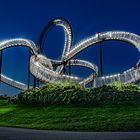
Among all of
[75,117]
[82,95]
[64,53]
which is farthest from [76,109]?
[64,53]

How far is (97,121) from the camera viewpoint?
1622cm

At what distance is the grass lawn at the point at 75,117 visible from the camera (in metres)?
14.9

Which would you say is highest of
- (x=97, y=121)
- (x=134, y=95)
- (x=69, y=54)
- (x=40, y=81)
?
(x=69, y=54)

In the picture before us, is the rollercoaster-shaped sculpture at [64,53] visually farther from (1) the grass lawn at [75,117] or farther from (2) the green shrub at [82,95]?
(1) the grass lawn at [75,117]

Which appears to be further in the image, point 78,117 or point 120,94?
point 120,94

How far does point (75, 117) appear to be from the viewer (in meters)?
17.8

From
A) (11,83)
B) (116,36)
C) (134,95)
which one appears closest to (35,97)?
(134,95)

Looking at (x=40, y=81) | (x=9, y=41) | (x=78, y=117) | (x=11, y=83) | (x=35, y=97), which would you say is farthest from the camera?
(x=11, y=83)

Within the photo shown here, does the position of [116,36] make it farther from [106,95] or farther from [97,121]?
[97,121]

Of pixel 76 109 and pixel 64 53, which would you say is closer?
pixel 76 109

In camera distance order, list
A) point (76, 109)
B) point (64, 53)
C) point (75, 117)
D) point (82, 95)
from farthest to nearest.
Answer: point (64, 53) < point (82, 95) < point (76, 109) < point (75, 117)

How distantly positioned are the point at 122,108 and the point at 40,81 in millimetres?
31432

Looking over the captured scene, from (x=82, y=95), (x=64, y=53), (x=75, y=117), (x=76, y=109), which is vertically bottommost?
(x=75, y=117)

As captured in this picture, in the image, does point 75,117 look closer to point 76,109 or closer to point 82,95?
point 76,109
